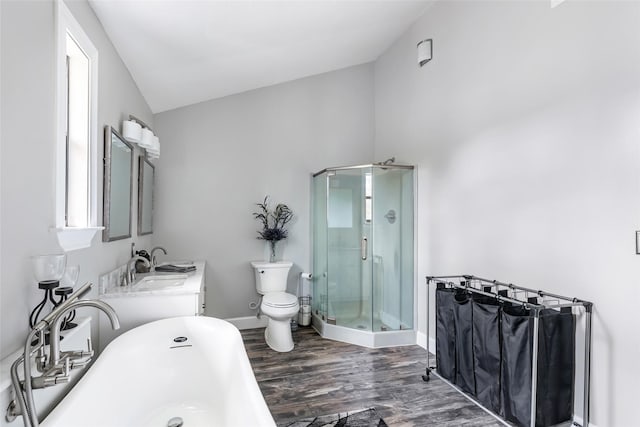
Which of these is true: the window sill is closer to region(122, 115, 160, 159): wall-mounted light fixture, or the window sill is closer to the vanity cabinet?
the vanity cabinet

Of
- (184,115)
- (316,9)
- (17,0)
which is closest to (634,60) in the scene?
(316,9)

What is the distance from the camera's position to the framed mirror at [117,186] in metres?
2.08

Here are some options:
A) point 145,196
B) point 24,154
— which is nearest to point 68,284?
point 24,154

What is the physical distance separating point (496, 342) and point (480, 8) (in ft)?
8.14

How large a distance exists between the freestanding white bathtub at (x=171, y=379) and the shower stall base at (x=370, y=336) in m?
1.70

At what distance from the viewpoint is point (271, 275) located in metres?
3.67

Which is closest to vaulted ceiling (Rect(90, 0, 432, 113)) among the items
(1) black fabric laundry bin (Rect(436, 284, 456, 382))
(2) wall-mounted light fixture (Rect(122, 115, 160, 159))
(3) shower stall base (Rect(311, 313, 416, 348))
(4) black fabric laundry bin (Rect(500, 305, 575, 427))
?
(2) wall-mounted light fixture (Rect(122, 115, 160, 159))

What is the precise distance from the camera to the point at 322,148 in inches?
162

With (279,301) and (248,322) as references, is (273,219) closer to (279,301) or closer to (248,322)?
(279,301)

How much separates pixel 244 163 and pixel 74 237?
2.33 metres

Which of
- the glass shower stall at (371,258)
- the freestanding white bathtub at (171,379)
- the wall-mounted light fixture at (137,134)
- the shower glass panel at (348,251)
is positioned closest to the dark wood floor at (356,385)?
the glass shower stall at (371,258)

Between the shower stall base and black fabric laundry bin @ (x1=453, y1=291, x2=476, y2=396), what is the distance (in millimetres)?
954

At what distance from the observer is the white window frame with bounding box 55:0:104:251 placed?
1.48m

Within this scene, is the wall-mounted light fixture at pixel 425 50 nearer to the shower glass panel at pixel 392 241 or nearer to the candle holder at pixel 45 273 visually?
the shower glass panel at pixel 392 241
